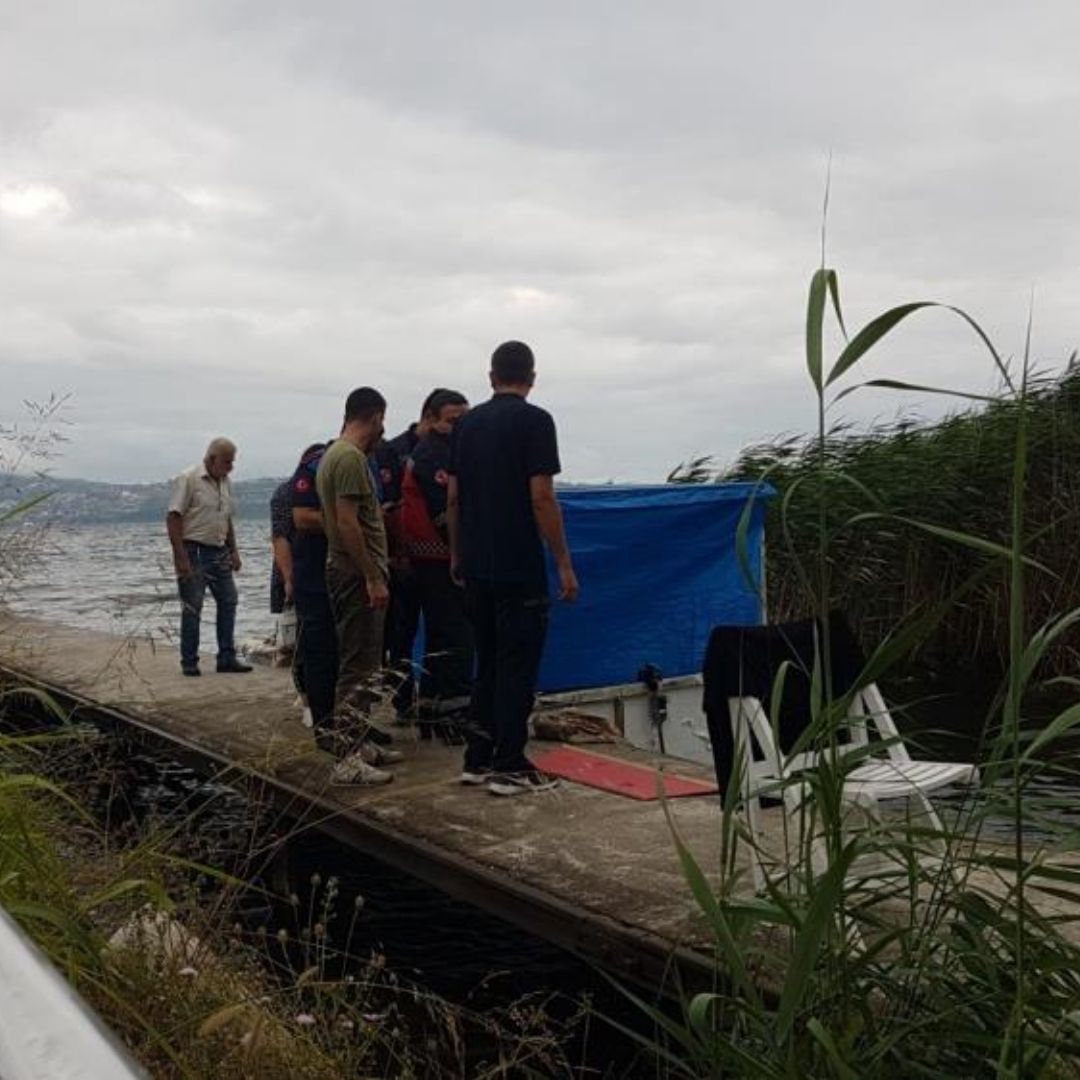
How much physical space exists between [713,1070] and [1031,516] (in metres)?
9.05

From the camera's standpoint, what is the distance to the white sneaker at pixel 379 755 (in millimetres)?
5816

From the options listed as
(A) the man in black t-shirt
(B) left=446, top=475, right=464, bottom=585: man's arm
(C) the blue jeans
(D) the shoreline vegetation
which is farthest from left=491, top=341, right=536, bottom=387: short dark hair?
(C) the blue jeans

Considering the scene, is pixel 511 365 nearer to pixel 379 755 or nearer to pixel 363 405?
pixel 363 405

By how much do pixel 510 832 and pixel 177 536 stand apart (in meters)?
4.88

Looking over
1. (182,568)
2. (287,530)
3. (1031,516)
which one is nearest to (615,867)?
(287,530)

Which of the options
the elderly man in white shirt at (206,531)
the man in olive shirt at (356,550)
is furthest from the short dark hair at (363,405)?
the elderly man in white shirt at (206,531)

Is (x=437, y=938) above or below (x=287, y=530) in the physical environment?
below

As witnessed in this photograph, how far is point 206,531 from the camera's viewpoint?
8953mm

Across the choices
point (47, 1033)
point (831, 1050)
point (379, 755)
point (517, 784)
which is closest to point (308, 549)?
point (379, 755)

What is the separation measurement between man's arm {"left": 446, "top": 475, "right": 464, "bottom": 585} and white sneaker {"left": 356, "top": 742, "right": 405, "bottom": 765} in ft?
2.97

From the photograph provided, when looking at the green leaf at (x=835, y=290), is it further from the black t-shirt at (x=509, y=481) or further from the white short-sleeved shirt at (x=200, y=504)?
the white short-sleeved shirt at (x=200, y=504)

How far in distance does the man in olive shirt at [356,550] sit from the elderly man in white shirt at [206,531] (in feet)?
10.7

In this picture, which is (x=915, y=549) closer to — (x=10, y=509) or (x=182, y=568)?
(x=182, y=568)

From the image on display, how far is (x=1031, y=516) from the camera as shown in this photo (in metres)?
10.3
